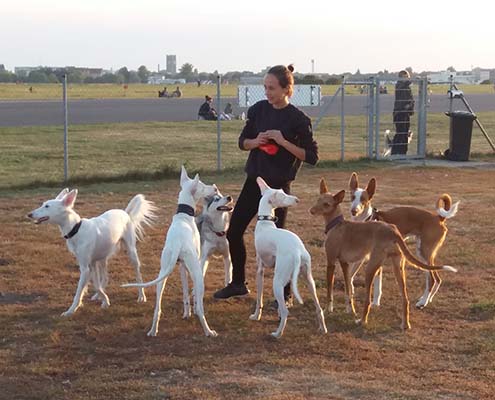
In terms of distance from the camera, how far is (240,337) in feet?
21.3

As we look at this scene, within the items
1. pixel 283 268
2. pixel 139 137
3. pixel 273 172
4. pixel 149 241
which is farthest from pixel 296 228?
pixel 139 137

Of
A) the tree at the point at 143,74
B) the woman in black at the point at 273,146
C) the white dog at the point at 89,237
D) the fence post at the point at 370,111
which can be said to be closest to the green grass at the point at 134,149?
the fence post at the point at 370,111

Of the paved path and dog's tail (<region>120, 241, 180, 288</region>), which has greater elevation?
the paved path

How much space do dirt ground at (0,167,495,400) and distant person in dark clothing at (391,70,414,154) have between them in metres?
9.59

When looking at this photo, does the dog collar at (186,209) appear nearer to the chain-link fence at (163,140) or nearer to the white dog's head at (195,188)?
the white dog's head at (195,188)

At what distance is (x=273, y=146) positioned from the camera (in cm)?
697

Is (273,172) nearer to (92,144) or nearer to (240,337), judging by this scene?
(240,337)

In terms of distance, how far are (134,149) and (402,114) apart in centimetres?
657

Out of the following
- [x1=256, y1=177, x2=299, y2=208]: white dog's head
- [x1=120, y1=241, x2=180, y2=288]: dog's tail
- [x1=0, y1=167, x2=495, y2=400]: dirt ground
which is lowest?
[x1=0, y1=167, x2=495, y2=400]: dirt ground

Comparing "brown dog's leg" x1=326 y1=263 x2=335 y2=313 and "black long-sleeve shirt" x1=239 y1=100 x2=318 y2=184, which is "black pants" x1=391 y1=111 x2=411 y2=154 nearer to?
"black long-sleeve shirt" x1=239 y1=100 x2=318 y2=184

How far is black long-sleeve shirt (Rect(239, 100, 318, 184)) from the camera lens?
6949mm

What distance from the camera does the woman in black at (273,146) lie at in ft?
22.5

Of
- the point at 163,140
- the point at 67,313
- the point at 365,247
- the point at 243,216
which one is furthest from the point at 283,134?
the point at 163,140

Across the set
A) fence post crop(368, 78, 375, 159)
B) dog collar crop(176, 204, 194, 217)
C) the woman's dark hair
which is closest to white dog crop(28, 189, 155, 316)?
dog collar crop(176, 204, 194, 217)
